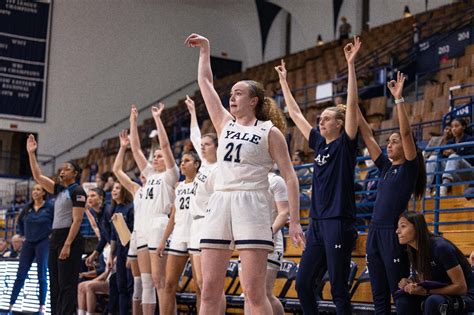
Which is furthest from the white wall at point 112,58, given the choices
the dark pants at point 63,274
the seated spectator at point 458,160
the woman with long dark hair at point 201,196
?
the woman with long dark hair at point 201,196

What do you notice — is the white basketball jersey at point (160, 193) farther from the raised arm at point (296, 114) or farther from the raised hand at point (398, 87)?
the raised hand at point (398, 87)

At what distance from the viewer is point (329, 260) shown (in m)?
5.02

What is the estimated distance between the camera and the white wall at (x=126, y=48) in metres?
22.3

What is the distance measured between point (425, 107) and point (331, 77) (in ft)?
16.7

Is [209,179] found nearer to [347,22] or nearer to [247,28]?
[347,22]

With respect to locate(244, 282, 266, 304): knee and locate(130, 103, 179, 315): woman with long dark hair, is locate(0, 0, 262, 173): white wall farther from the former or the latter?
locate(244, 282, 266, 304): knee

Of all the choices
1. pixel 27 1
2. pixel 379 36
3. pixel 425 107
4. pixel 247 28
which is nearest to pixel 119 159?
pixel 425 107

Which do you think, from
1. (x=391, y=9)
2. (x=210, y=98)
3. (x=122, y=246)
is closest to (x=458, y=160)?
(x=122, y=246)

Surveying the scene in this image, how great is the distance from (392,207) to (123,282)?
3.60 m

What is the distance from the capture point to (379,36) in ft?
59.1

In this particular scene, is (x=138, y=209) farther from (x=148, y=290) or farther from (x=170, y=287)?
(x=170, y=287)

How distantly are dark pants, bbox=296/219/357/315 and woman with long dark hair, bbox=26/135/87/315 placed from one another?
295 cm

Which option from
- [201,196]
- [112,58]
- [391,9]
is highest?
[391,9]

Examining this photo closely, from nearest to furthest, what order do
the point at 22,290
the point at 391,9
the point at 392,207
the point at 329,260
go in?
the point at 329,260
the point at 392,207
the point at 22,290
the point at 391,9
